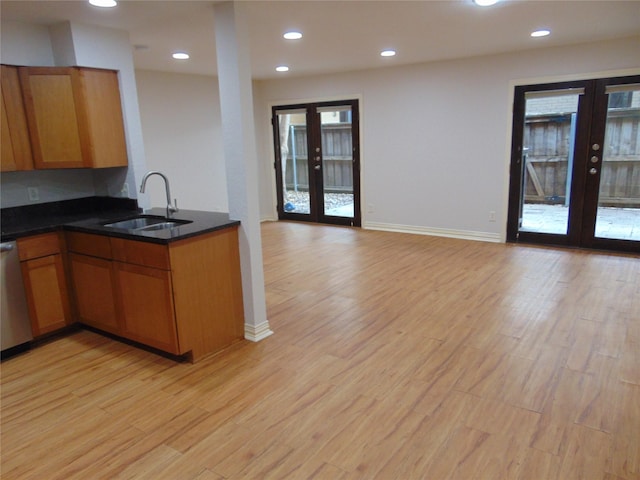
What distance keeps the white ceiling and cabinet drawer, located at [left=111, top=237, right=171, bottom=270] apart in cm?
157

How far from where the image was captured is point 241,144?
2.99 m

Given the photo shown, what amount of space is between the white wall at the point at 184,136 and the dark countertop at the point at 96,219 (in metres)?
1.84

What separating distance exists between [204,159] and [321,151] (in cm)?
190

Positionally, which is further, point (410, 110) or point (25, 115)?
point (410, 110)

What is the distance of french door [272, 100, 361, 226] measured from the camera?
23.0 feet

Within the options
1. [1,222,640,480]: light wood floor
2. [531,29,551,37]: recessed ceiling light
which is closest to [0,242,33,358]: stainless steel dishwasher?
[1,222,640,480]: light wood floor


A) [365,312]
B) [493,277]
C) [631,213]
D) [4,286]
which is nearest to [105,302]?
[4,286]

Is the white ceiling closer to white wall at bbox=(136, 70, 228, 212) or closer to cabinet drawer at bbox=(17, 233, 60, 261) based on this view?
white wall at bbox=(136, 70, 228, 212)

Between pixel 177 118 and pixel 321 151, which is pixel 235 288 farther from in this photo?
→ pixel 321 151

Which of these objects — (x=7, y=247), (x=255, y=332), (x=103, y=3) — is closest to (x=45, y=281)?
(x=7, y=247)

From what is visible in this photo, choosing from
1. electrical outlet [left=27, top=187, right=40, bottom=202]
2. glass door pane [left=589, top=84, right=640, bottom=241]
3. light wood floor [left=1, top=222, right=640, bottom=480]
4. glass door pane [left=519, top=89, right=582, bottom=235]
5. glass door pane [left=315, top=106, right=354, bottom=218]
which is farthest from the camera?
glass door pane [left=315, top=106, right=354, bottom=218]

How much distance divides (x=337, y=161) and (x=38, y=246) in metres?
4.86

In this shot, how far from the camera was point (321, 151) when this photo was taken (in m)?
7.28

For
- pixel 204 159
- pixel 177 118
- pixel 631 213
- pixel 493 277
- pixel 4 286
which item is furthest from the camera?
pixel 204 159
